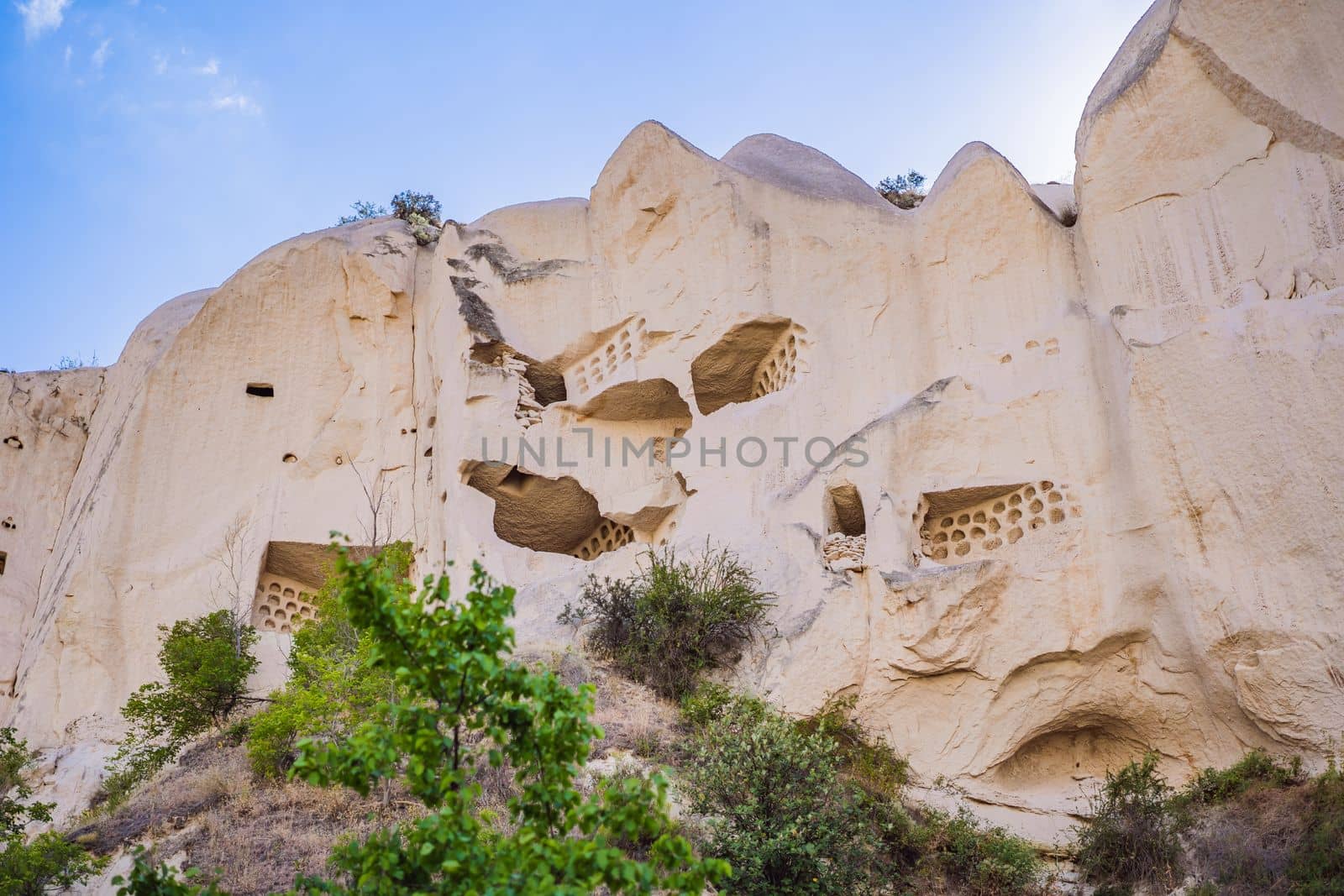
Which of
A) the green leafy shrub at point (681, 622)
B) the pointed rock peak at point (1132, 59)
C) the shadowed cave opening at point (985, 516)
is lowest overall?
the green leafy shrub at point (681, 622)

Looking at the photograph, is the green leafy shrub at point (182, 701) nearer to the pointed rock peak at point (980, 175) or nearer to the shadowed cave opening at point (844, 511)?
the shadowed cave opening at point (844, 511)

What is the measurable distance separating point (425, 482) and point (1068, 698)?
9171 millimetres

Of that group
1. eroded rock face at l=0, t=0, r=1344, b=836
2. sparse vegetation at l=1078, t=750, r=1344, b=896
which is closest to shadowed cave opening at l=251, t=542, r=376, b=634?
eroded rock face at l=0, t=0, r=1344, b=836

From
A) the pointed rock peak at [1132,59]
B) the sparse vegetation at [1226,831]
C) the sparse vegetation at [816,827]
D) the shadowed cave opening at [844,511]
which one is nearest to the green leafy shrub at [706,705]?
the sparse vegetation at [816,827]

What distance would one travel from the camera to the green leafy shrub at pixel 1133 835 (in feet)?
30.9

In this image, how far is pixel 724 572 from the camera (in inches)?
496

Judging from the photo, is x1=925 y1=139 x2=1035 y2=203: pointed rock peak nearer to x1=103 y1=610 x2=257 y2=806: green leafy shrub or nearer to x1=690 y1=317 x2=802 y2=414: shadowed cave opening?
x1=690 y1=317 x2=802 y2=414: shadowed cave opening

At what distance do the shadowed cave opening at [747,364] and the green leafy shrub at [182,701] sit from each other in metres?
6.19

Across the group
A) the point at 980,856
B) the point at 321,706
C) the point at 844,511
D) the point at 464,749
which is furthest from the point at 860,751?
the point at 464,749

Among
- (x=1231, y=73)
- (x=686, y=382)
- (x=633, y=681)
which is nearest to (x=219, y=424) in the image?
(x=686, y=382)

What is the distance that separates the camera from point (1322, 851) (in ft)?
27.9

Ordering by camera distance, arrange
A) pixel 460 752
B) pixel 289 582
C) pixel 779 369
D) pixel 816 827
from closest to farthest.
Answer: pixel 460 752 → pixel 816 827 → pixel 779 369 → pixel 289 582

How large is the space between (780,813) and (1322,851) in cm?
383

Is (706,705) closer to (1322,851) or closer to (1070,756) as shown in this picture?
(1070,756)
